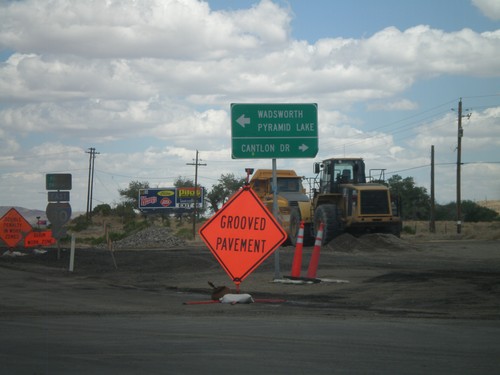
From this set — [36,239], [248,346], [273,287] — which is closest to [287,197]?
[36,239]

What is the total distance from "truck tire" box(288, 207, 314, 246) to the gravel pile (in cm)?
1390

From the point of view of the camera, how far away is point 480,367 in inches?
299

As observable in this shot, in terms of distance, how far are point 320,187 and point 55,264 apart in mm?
12387

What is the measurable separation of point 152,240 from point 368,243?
71.2 feet

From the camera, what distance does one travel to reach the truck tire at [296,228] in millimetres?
35281

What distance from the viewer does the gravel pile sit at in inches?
1937

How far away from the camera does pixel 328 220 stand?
32812mm

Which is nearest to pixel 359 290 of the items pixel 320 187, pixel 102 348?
pixel 102 348

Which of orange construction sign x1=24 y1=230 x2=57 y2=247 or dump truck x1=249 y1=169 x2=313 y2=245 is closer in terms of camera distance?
orange construction sign x1=24 y1=230 x2=57 y2=247

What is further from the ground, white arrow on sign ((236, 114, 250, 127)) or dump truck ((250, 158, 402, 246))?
white arrow on sign ((236, 114, 250, 127))

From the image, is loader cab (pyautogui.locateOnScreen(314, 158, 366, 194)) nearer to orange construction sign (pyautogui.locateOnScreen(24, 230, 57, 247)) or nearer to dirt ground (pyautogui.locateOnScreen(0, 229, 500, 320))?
dirt ground (pyautogui.locateOnScreen(0, 229, 500, 320))

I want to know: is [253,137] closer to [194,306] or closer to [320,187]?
[194,306]

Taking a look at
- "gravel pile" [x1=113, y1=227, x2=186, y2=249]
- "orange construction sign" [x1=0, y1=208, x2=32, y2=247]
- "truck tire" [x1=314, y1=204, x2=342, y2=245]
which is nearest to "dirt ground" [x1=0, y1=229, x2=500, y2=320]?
"truck tire" [x1=314, y1=204, x2=342, y2=245]

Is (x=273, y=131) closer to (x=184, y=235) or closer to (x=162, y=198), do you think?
(x=184, y=235)
